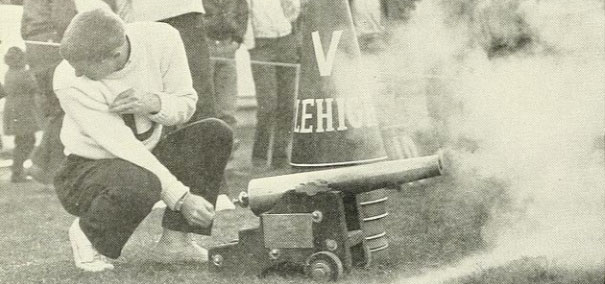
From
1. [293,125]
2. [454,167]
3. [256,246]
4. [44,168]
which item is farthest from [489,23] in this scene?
[44,168]

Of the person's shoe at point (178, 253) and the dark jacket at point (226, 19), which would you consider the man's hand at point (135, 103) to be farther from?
the person's shoe at point (178, 253)

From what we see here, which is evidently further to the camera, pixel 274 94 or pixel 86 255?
pixel 274 94

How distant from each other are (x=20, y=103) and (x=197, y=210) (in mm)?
700

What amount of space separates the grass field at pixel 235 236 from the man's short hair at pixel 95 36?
1.65 ft

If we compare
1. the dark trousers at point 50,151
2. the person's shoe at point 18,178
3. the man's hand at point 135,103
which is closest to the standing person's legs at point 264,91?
the man's hand at point 135,103

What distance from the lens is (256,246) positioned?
242 centimetres

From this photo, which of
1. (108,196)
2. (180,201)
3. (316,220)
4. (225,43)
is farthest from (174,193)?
(225,43)

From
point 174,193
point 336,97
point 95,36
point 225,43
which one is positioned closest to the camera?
point 95,36

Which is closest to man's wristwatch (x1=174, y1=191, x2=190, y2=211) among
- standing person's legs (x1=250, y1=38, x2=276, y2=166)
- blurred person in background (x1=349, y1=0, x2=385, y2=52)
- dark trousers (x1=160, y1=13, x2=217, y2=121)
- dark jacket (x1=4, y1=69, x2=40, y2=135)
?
dark trousers (x1=160, y1=13, x2=217, y2=121)

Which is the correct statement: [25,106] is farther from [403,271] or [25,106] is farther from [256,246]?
[403,271]

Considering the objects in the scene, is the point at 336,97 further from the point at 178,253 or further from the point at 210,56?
the point at 178,253

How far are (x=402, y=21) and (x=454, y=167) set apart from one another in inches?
19.0

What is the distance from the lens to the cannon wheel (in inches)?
91.5

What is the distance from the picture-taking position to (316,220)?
2.34 metres
